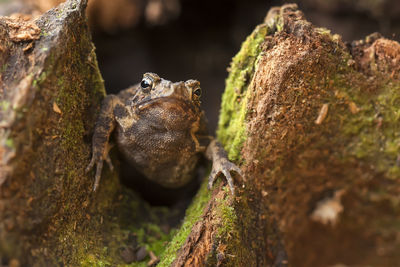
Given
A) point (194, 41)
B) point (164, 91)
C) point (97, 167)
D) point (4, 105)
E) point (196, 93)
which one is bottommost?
point (4, 105)

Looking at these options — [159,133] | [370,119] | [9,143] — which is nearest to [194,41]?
[159,133]

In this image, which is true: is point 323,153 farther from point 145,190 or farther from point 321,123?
point 145,190

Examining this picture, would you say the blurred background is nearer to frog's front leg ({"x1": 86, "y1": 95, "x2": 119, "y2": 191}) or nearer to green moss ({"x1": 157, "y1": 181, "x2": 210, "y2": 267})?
frog's front leg ({"x1": 86, "y1": 95, "x2": 119, "y2": 191})

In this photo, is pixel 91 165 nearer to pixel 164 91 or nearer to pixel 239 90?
pixel 164 91

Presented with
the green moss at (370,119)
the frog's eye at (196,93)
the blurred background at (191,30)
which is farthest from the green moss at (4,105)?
the blurred background at (191,30)

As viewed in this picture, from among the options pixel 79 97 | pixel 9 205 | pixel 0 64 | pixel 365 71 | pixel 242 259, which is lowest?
pixel 9 205

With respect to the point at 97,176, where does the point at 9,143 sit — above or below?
below

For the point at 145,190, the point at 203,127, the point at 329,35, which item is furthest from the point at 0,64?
the point at 329,35
